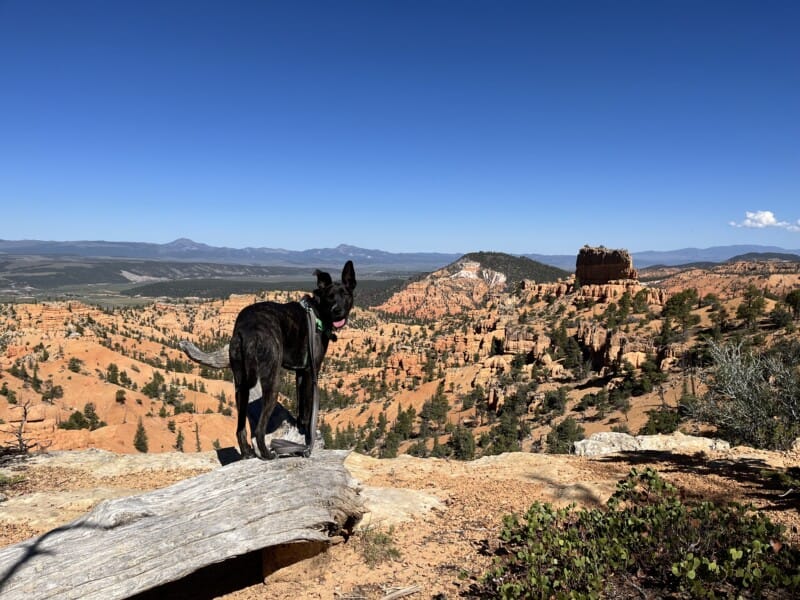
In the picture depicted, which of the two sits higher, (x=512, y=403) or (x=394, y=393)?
(x=512, y=403)

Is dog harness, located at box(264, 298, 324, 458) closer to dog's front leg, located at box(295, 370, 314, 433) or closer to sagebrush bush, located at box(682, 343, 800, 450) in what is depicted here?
dog's front leg, located at box(295, 370, 314, 433)

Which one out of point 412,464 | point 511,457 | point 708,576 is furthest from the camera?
point 511,457

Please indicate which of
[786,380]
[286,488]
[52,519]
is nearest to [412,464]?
[286,488]

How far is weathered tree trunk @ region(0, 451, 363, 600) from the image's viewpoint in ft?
12.8

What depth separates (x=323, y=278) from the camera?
19.3ft

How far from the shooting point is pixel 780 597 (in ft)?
12.9

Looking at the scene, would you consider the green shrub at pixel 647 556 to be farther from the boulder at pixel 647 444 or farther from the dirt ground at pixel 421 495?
the boulder at pixel 647 444

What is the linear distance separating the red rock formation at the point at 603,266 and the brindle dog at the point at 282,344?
88001mm

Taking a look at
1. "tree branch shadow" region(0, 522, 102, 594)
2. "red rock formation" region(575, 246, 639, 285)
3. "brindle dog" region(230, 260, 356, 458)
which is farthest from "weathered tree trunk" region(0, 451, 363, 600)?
"red rock formation" region(575, 246, 639, 285)

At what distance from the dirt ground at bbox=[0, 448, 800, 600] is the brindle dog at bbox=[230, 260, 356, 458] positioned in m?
1.60

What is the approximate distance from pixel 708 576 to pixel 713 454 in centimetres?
688

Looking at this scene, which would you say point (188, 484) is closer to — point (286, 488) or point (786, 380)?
point (286, 488)

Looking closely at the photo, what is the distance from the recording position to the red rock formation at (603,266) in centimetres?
8506

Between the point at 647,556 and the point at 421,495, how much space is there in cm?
355
